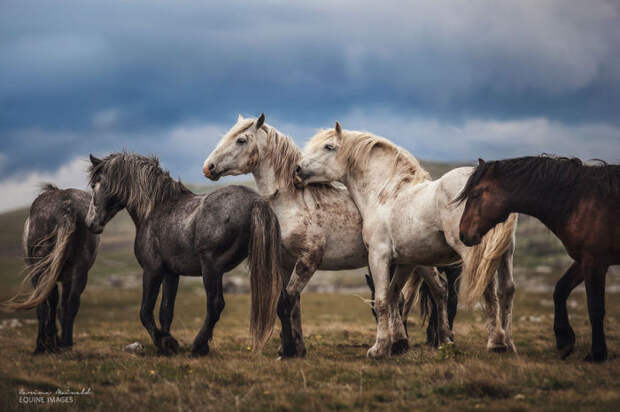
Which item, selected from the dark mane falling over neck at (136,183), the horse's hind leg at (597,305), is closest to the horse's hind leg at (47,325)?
the dark mane falling over neck at (136,183)

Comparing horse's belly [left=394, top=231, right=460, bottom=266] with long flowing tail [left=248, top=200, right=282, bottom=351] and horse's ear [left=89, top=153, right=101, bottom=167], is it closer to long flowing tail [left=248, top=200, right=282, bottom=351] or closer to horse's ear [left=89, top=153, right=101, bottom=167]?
long flowing tail [left=248, top=200, right=282, bottom=351]

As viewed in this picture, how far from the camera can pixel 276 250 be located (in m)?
8.20

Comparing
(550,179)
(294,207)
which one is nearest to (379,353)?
(294,207)

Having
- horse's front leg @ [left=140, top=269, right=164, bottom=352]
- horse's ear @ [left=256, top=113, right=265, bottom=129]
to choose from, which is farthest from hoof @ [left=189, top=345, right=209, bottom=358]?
horse's ear @ [left=256, top=113, right=265, bottom=129]

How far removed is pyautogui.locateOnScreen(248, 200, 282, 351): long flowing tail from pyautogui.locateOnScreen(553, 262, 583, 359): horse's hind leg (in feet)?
14.3

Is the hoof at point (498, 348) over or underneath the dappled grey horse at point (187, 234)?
underneath

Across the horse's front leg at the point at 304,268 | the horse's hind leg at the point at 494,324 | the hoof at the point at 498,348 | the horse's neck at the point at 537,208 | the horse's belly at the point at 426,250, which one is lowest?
the hoof at the point at 498,348

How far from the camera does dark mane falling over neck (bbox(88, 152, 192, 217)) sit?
30.0ft

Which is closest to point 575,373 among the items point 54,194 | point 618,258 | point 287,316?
point 618,258

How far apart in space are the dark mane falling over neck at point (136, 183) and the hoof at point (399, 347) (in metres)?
4.62

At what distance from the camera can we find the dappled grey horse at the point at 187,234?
806cm

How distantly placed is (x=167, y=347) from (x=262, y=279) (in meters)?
2.16

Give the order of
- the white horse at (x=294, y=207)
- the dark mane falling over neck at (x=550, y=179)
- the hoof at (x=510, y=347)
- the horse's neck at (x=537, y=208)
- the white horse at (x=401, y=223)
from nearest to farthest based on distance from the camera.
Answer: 1. the dark mane falling over neck at (x=550, y=179)
2. the horse's neck at (x=537, y=208)
3. the white horse at (x=401, y=223)
4. the hoof at (x=510, y=347)
5. the white horse at (x=294, y=207)

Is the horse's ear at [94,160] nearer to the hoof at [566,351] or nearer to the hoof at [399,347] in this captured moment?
the hoof at [399,347]
